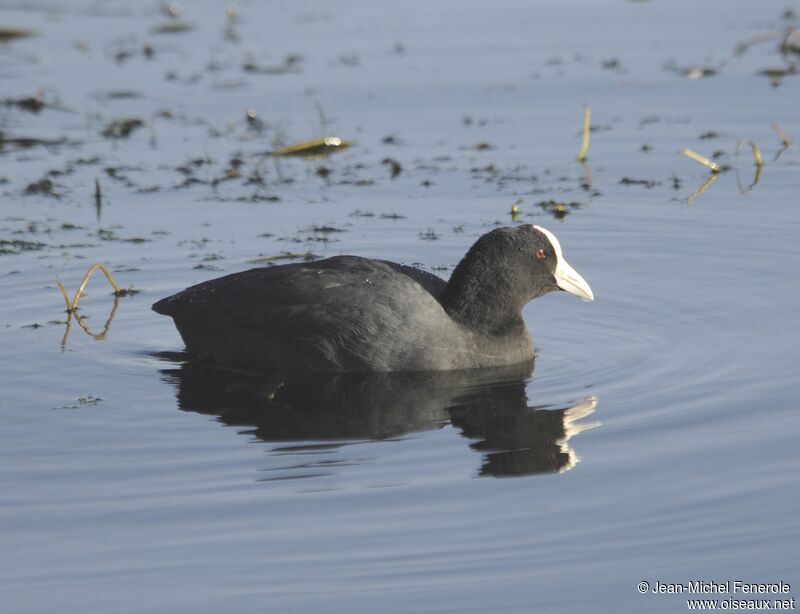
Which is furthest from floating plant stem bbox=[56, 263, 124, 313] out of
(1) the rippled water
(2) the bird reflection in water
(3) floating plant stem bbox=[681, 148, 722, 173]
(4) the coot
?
(3) floating plant stem bbox=[681, 148, 722, 173]

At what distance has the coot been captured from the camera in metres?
7.59

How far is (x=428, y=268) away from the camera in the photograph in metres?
9.45

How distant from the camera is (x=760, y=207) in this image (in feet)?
33.8

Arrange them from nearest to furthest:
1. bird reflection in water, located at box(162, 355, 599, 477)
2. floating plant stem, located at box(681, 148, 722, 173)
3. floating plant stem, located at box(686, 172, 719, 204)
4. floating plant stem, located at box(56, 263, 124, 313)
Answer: bird reflection in water, located at box(162, 355, 599, 477), floating plant stem, located at box(56, 263, 124, 313), floating plant stem, located at box(686, 172, 719, 204), floating plant stem, located at box(681, 148, 722, 173)

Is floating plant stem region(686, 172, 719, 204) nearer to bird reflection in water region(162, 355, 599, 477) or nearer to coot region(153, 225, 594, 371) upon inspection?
coot region(153, 225, 594, 371)

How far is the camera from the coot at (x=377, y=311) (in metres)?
7.59

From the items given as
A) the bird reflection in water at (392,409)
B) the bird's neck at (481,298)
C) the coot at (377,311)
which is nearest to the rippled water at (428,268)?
the bird reflection in water at (392,409)

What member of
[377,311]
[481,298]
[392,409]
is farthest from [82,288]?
[392,409]

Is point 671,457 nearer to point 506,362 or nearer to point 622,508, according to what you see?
point 622,508

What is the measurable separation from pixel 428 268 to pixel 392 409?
8.06 feet

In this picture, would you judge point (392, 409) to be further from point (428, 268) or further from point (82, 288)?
point (82, 288)

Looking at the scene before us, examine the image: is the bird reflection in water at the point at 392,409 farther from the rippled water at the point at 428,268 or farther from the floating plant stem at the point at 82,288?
the floating plant stem at the point at 82,288

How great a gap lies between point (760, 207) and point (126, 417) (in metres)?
5.11

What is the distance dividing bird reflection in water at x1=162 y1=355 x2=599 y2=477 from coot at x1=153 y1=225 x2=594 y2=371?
100 millimetres
